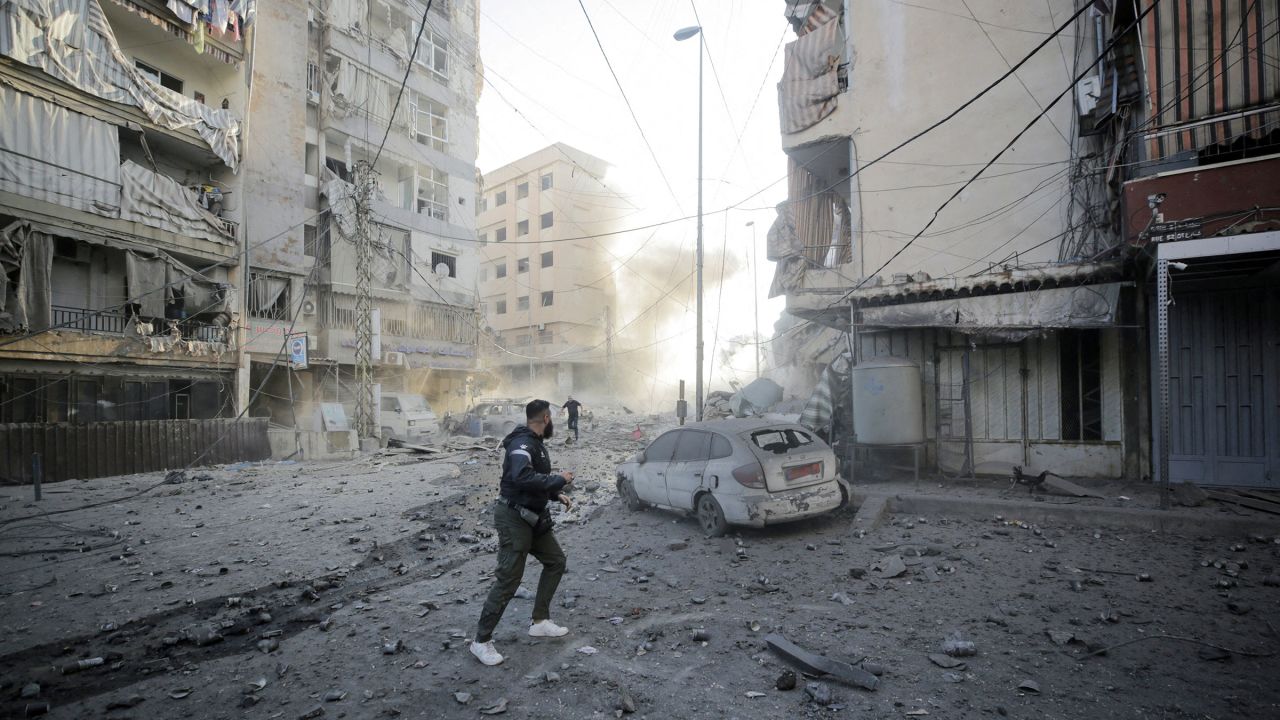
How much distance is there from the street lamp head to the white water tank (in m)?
11.3

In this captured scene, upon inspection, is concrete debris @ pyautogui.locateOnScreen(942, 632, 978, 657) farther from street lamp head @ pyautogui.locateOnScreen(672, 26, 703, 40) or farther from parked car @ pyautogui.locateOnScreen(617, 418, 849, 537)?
street lamp head @ pyautogui.locateOnScreen(672, 26, 703, 40)

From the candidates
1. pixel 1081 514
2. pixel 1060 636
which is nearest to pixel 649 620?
pixel 1060 636

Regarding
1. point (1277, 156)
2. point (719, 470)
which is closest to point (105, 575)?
point (719, 470)

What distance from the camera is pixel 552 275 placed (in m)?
44.5

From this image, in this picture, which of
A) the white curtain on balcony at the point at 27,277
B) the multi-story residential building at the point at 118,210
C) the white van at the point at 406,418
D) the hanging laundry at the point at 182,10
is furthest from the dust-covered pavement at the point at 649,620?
the hanging laundry at the point at 182,10

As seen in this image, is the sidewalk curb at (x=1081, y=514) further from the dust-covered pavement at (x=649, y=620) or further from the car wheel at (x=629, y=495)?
the car wheel at (x=629, y=495)

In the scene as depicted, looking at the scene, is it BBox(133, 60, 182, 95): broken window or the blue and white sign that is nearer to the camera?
the blue and white sign

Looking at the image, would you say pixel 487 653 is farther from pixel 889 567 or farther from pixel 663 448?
pixel 663 448

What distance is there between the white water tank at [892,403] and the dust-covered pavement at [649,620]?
2756mm

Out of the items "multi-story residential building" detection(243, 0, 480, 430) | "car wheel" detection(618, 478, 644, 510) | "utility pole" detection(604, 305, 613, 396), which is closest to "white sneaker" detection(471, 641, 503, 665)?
"car wheel" detection(618, 478, 644, 510)

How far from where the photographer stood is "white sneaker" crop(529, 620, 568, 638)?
175 inches

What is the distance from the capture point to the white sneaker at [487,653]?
157 inches

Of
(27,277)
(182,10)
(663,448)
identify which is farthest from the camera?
(182,10)

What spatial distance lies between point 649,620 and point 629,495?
15.0ft
